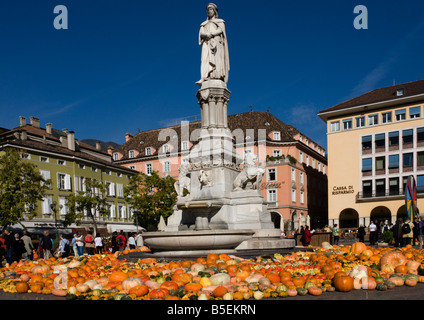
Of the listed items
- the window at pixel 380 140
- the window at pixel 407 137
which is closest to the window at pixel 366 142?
the window at pixel 380 140

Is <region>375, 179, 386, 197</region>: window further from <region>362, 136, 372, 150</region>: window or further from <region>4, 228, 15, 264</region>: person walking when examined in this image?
<region>4, 228, 15, 264</region>: person walking

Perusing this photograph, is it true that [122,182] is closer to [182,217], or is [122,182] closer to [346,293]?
[182,217]

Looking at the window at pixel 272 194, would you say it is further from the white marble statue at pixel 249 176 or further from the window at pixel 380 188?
the white marble statue at pixel 249 176

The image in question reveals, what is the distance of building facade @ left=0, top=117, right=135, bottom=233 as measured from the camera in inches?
1788

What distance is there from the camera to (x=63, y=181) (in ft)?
166

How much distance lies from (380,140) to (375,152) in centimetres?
160

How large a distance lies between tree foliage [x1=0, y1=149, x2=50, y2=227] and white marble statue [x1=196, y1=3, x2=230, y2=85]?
66.8 ft

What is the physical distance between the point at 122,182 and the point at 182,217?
48.6 metres

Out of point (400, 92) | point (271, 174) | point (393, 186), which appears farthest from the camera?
point (271, 174)

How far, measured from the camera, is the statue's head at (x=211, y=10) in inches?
622

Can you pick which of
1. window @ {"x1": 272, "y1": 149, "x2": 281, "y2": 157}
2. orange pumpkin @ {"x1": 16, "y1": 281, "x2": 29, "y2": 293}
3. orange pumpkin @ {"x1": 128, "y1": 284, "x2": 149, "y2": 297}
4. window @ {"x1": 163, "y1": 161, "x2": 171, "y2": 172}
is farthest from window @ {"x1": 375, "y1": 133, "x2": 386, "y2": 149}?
orange pumpkin @ {"x1": 16, "y1": 281, "x2": 29, "y2": 293}

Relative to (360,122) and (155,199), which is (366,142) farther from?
(155,199)

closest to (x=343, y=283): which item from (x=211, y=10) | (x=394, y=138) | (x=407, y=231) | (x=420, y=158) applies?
A: (x=211, y=10)

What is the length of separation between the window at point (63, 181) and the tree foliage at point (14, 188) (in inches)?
670
